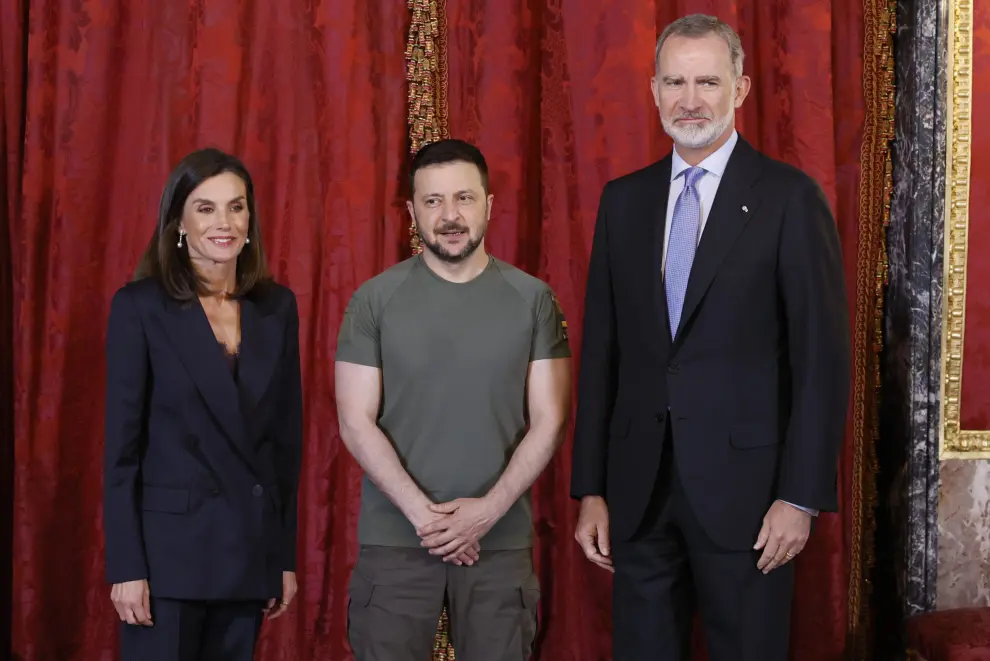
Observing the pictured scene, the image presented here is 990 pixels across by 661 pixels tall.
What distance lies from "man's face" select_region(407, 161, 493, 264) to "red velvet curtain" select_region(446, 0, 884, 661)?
895mm

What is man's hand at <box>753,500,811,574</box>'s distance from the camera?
6.05 ft

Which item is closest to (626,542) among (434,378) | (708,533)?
(708,533)

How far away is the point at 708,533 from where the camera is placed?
1.87m

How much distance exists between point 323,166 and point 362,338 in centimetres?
101

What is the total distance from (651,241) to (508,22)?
1.18 m

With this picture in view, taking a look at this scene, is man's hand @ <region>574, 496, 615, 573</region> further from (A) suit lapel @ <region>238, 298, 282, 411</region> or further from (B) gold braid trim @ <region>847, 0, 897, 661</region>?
(B) gold braid trim @ <region>847, 0, 897, 661</region>

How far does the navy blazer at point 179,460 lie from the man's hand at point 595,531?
585mm

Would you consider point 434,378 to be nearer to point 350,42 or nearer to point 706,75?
point 706,75

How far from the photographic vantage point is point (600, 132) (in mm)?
2887

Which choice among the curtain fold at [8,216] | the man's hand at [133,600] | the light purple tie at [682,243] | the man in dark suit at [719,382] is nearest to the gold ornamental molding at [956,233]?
the man in dark suit at [719,382]

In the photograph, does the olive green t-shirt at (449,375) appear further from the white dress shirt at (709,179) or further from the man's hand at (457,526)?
the white dress shirt at (709,179)

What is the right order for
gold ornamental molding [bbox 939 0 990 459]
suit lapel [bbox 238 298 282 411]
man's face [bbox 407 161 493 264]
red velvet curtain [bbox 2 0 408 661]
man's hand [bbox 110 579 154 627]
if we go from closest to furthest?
man's hand [bbox 110 579 154 627] → suit lapel [bbox 238 298 282 411] → man's face [bbox 407 161 493 264] → gold ornamental molding [bbox 939 0 990 459] → red velvet curtain [bbox 2 0 408 661]

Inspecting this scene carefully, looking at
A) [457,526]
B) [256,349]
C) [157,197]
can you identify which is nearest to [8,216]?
[157,197]

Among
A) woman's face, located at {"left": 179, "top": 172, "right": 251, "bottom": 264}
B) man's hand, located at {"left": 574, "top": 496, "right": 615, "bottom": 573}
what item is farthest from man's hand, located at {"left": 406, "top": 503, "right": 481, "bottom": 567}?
woman's face, located at {"left": 179, "top": 172, "right": 251, "bottom": 264}
